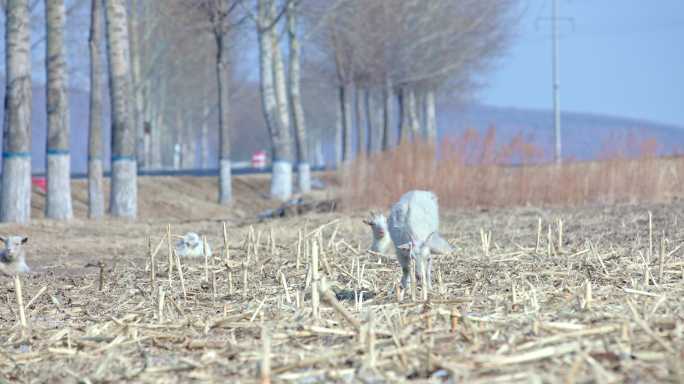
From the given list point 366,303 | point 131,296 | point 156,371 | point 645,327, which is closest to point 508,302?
point 366,303

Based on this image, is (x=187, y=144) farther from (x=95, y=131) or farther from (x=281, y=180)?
(x=95, y=131)

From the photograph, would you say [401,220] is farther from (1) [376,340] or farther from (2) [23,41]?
(2) [23,41]

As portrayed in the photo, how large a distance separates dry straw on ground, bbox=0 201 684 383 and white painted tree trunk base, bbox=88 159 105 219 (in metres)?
9.79

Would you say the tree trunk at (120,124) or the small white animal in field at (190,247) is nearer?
the small white animal in field at (190,247)

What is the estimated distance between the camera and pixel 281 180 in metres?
28.2

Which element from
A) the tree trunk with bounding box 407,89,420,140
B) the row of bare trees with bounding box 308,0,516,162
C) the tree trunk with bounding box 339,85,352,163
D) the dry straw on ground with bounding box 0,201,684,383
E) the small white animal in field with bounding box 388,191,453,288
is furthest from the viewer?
the tree trunk with bounding box 407,89,420,140

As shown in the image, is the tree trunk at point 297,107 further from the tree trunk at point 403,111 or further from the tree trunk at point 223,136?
the tree trunk at point 403,111

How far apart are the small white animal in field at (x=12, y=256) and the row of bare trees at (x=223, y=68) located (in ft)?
18.9

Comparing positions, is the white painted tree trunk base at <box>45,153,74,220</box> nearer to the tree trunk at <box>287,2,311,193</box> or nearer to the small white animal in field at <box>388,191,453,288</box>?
the small white animal in field at <box>388,191,453,288</box>

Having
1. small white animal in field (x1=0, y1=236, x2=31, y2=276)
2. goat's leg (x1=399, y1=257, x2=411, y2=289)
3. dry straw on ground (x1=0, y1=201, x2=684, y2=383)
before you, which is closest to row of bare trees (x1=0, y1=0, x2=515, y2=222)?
small white animal in field (x1=0, y1=236, x2=31, y2=276)

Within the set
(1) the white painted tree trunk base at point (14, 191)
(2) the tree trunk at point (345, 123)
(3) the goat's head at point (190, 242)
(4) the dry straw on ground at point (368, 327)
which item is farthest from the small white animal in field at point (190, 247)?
(2) the tree trunk at point (345, 123)

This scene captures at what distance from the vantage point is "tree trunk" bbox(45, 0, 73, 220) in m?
17.5

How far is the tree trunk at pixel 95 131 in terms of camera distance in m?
19.2

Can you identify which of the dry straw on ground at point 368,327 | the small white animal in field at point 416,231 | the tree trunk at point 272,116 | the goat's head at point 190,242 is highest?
the tree trunk at point 272,116
